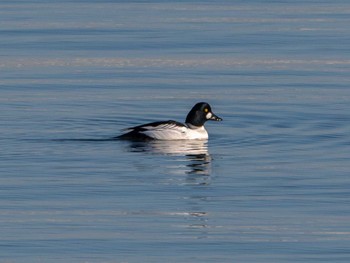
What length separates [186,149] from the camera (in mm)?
20281

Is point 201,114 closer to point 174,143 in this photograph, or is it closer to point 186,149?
point 174,143

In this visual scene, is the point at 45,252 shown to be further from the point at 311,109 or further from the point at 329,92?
the point at 329,92

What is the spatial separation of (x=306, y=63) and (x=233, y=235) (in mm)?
13790

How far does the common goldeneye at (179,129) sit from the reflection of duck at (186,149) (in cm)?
10

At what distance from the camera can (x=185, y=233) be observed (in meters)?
14.0

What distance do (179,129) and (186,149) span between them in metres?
0.75

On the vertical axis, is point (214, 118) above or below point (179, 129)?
above

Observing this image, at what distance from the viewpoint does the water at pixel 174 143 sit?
13758 mm

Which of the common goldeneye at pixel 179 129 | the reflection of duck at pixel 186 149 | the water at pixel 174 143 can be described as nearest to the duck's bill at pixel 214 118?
the common goldeneye at pixel 179 129

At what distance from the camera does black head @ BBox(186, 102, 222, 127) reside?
2141 centimetres

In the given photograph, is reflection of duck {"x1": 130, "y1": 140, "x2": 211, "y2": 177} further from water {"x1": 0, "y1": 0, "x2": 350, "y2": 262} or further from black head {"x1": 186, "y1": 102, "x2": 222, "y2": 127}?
black head {"x1": 186, "y1": 102, "x2": 222, "y2": 127}

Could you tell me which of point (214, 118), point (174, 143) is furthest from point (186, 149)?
point (214, 118)

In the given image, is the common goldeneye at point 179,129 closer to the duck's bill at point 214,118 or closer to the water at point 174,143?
the duck's bill at point 214,118

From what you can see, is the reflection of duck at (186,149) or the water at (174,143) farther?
the reflection of duck at (186,149)
